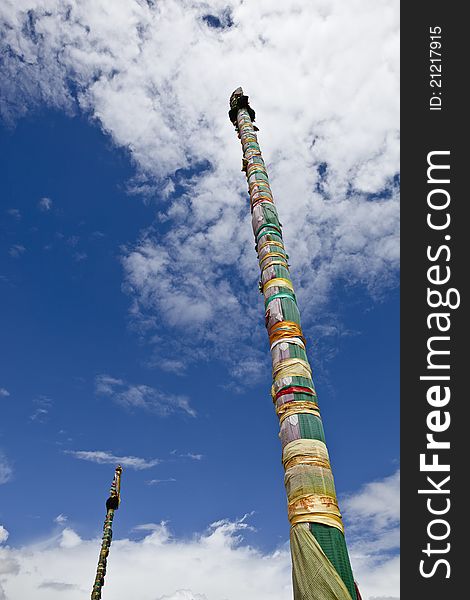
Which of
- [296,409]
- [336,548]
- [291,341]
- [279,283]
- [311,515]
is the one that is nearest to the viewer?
[336,548]

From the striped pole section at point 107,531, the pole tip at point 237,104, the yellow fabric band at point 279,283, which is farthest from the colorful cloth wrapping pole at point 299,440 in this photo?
the striped pole section at point 107,531

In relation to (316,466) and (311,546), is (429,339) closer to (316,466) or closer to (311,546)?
(316,466)

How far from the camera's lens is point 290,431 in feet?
16.5

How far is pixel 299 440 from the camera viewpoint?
4906mm

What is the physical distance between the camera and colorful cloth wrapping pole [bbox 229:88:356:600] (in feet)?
13.2

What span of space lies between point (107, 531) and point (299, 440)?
17.3m

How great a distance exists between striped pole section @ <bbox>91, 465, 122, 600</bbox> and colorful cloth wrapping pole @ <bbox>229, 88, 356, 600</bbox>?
1574 cm

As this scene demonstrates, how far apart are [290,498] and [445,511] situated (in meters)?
1.96

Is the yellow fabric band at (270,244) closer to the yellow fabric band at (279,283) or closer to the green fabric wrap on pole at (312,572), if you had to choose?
the yellow fabric band at (279,283)

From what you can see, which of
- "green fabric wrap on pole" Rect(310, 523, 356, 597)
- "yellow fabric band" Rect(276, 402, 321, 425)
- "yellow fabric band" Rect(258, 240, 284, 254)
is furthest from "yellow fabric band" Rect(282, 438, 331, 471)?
"yellow fabric band" Rect(258, 240, 284, 254)

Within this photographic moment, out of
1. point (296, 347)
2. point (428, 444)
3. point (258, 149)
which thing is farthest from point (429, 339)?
point (258, 149)

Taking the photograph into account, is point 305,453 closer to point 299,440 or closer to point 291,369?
point 299,440

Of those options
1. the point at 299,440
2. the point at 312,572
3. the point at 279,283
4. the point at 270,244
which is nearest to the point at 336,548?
the point at 312,572

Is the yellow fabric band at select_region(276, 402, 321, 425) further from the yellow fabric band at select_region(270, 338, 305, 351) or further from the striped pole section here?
the striped pole section
